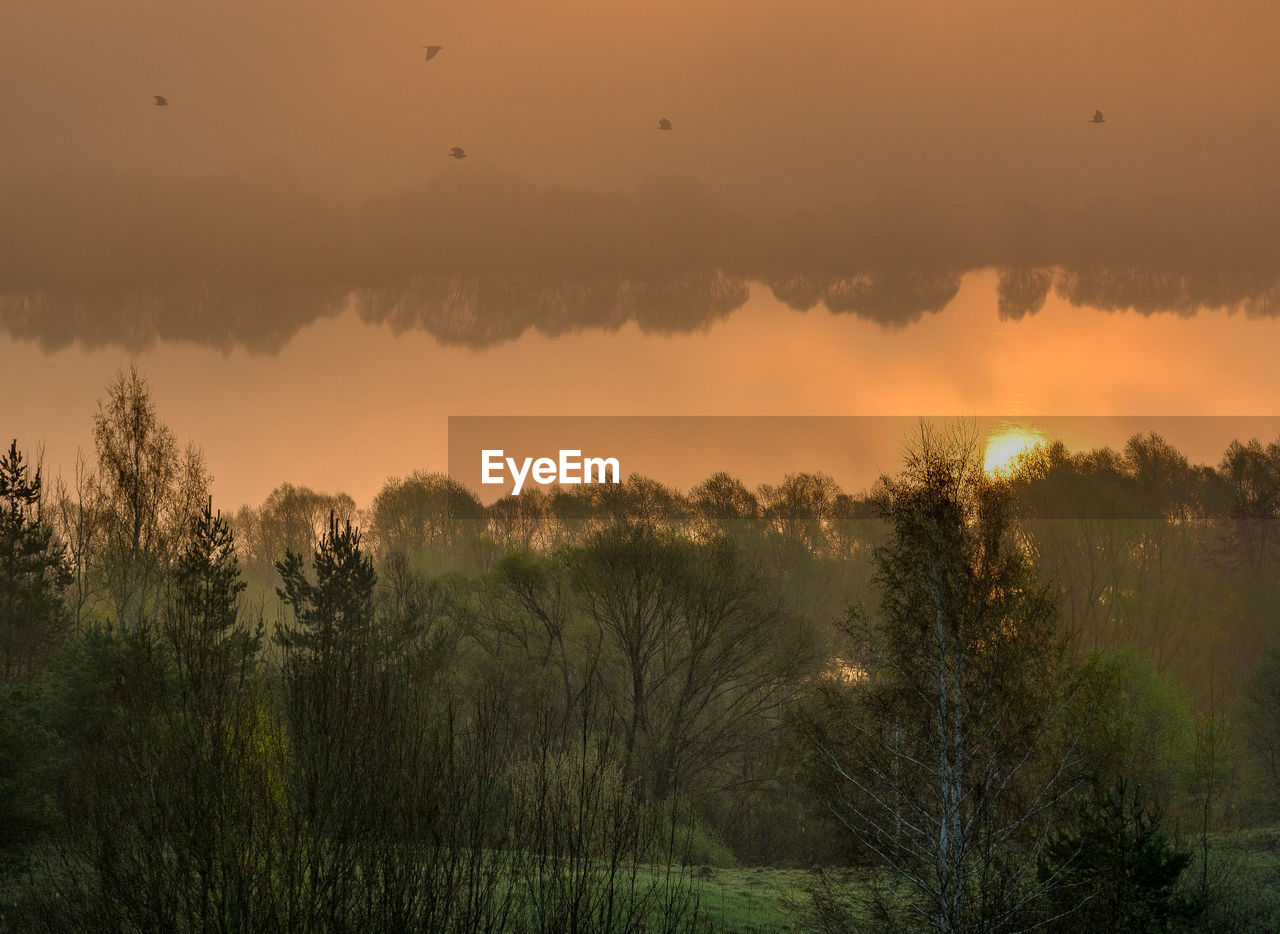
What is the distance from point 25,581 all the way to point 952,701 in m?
40.0

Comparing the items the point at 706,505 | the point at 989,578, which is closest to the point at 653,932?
the point at 989,578

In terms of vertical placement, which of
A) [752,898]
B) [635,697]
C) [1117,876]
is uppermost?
[635,697]

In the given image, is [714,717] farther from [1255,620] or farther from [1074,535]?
[1255,620]

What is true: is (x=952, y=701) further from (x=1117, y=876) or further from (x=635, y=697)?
(x=635, y=697)

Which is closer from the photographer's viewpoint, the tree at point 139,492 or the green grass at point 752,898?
the green grass at point 752,898

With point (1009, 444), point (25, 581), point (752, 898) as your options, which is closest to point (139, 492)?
point (25, 581)

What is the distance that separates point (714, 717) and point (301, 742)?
41367 mm

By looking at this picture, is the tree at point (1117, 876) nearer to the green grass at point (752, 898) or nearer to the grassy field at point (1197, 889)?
the grassy field at point (1197, 889)

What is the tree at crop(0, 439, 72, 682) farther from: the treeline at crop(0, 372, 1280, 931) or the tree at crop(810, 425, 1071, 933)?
the tree at crop(810, 425, 1071, 933)

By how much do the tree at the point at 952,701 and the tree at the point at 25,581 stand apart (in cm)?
3245

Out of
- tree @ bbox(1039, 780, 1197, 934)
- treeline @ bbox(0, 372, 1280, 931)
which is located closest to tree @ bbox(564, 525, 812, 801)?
treeline @ bbox(0, 372, 1280, 931)

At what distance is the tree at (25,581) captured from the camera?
45.0 m

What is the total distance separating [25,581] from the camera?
157 feet

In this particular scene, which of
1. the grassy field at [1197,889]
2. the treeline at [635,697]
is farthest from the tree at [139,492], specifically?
the grassy field at [1197,889]
